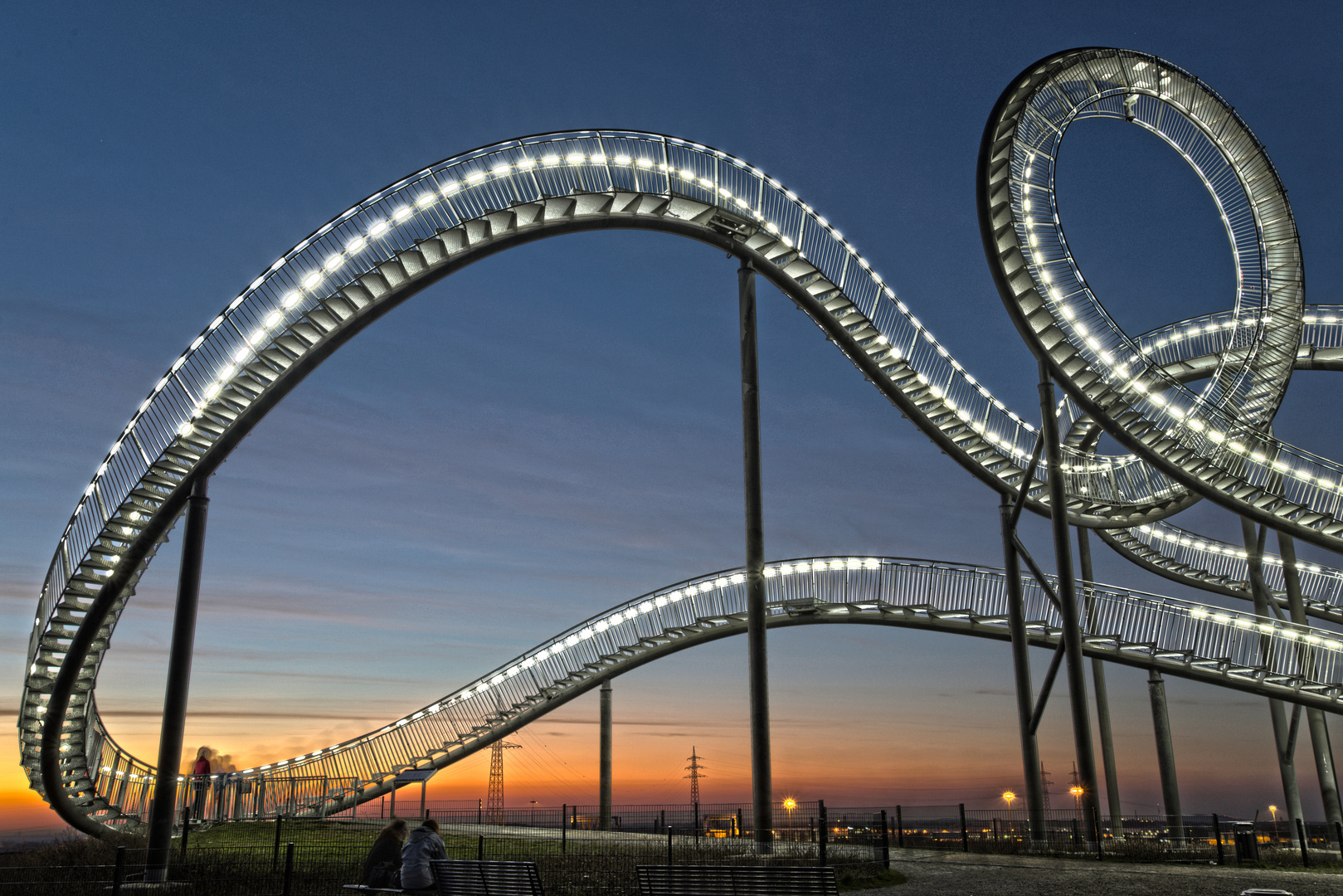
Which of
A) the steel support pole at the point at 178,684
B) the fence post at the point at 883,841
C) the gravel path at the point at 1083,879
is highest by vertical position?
the steel support pole at the point at 178,684

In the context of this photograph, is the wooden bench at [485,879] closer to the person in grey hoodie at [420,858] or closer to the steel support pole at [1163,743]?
the person in grey hoodie at [420,858]

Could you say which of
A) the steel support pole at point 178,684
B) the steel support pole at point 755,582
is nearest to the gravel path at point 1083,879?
the steel support pole at point 755,582

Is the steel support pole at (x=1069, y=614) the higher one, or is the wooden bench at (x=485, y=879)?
the steel support pole at (x=1069, y=614)

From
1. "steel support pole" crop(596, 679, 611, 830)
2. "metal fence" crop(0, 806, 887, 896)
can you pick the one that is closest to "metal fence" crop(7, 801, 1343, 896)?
"metal fence" crop(0, 806, 887, 896)

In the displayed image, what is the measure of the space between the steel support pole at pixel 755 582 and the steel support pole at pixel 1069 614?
226 inches

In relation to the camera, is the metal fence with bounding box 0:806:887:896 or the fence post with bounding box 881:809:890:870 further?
the fence post with bounding box 881:809:890:870

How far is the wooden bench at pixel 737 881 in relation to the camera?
30.6ft

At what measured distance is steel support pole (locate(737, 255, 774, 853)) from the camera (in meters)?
17.1

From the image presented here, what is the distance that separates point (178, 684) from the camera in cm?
1653

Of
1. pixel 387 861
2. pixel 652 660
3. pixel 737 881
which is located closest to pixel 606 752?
pixel 652 660

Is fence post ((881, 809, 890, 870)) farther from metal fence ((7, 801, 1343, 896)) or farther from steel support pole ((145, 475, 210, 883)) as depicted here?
steel support pole ((145, 475, 210, 883))

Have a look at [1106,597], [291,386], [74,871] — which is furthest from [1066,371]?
[74,871]

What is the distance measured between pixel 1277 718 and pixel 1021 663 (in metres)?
7.93

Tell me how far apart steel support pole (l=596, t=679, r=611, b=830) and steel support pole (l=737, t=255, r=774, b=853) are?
10824 millimetres
